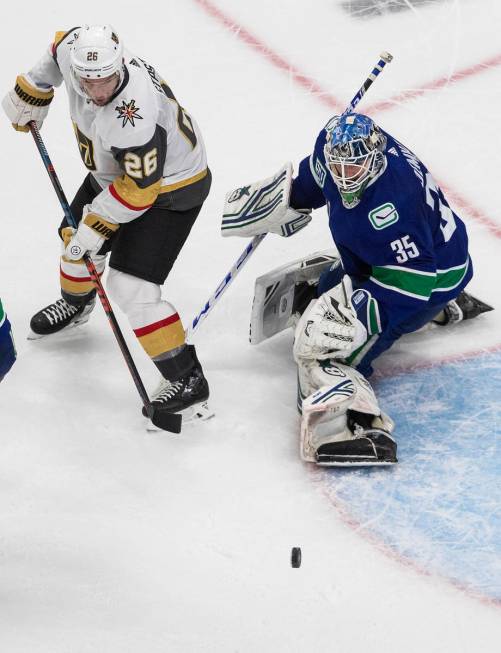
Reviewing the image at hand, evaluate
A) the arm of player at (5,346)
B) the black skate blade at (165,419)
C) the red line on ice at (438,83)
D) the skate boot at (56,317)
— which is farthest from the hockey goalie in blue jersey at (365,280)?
the red line on ice at (438,83)

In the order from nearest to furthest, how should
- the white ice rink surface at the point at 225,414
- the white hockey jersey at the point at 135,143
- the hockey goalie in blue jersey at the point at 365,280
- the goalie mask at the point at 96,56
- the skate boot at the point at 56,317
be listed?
the white ice rink surface at the point at 225,414 → the goalie mask at the point at 96,56 → the white hockey jersey at the point at 135,143 → the hockey goalie in blue jersey at the point at 365,280 → the skate boot at the point at 56,317

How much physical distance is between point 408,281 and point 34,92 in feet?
4.03

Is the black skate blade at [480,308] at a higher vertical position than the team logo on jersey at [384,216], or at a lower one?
lower

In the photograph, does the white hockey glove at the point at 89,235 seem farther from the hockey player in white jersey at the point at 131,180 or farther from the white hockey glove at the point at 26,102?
the white hockey glove at the point at 26,102

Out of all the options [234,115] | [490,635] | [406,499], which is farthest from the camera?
[234,115]

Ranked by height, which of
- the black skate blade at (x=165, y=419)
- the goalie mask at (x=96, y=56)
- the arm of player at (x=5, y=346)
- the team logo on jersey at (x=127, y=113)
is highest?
the goalie mask at (x=96, y=56)

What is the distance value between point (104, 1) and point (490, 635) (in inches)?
145

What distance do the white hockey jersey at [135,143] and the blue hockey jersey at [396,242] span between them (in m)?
0.41

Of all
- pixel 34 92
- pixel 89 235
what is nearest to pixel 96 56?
pixel 89 235

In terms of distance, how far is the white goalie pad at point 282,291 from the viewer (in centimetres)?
361

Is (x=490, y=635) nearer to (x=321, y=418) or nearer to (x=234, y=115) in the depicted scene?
(x=321, y=418)

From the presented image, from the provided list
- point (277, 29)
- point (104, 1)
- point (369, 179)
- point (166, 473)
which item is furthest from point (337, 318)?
point (104, 1)

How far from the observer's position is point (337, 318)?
3311 mm

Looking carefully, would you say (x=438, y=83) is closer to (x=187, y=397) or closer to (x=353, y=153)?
(x=353, y=153)
